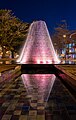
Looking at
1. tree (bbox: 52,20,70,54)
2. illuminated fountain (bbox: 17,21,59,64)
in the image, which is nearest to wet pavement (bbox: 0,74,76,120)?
illuminated fountain (bbox: 17,21,59,64)

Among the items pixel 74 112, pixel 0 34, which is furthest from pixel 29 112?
pixel 0 34

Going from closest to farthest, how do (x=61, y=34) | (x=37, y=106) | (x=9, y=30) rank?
1. (x=37, y=106)
2. (x=9, y=30)
3. (x=61, y=34)

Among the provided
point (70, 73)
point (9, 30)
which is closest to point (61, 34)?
point (9, 30)

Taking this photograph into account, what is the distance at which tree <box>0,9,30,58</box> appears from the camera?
40656mm

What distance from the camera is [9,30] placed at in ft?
135

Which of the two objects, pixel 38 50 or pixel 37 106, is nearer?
pixel 37 106

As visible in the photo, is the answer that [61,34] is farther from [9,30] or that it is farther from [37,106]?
[37,106]

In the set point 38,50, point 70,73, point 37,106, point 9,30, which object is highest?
point 9,30

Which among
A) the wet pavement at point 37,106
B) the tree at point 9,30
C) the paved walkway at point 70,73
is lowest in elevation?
the wet pavement at point 37,106

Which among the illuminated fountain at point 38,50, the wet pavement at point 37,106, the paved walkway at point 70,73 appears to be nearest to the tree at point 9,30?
the illuminated fountain at point 38,50

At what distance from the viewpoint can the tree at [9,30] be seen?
40656mm

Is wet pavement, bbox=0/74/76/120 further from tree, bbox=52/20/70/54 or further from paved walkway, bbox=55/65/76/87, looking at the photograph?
tree, bbox=52/20/70/54

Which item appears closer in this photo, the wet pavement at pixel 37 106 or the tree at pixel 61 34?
the wet pavement at pixel 37 106

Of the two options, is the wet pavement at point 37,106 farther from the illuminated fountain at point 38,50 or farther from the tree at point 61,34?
the tree at point 61,34
